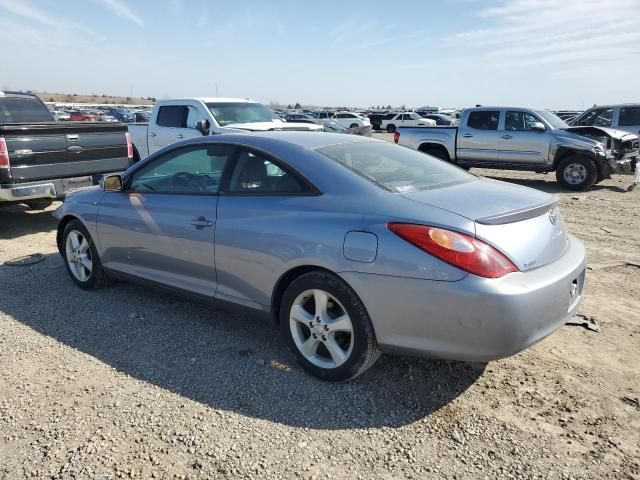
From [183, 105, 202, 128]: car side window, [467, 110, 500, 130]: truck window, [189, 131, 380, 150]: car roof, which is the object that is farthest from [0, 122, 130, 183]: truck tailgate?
[467, 110, 500, 130]: truck window

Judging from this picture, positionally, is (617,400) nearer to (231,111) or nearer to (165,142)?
(231,111)

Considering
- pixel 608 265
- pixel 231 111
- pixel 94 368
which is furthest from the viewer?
pixel 231 111

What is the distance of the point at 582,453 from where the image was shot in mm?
2633

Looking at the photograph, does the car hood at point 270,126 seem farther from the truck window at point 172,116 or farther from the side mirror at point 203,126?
the truck window at point 172,116

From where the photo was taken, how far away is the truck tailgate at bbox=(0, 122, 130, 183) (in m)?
6.57

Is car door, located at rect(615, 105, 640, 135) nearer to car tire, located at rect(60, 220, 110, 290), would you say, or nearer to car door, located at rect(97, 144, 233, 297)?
car door, located at rect(97, 144, 233, 297)

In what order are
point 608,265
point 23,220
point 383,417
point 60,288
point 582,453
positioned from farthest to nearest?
point 23,220, point 608,265, point 60,288, point 383,417, point 582,453

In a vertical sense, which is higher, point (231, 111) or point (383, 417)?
point (231, 111)

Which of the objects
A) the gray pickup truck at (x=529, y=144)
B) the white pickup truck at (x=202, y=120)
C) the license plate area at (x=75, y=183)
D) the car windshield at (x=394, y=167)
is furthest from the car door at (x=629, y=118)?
the license plate area at (x=75, y=183)

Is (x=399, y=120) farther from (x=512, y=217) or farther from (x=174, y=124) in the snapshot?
(x=512, y=217)

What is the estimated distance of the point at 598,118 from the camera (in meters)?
14.6

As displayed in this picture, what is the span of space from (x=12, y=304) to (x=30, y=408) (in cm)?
193

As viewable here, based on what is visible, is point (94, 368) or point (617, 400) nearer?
point (617, 400)

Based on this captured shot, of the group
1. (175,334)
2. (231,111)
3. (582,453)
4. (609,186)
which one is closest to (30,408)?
(175,334)
